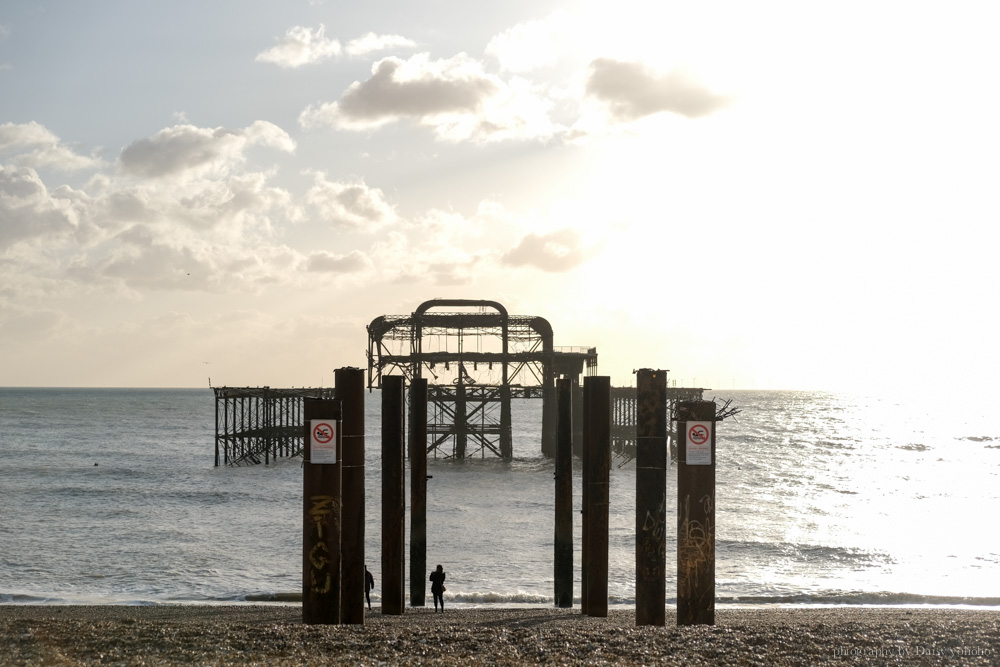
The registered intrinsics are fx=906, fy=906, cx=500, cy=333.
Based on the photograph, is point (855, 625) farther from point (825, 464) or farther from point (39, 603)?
point (825, 464)

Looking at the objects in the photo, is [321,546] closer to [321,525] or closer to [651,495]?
[321,525]

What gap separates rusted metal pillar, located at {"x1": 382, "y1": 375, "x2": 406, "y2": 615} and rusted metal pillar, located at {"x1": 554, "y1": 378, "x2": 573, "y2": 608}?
3.21 metres

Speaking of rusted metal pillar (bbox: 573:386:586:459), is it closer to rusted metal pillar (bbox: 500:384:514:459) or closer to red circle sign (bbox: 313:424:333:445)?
rusted metal pillar (bbox: 500:384:514:459)

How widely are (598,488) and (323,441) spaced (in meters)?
5.20

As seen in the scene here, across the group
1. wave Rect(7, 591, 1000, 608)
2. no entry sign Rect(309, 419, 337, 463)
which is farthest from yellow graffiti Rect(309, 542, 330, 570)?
wave Rect(7, 591, 1000, 608)

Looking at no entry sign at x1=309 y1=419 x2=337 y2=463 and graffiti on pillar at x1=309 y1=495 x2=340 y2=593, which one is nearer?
no entry sign at x1=309 y1=419 x2=337 y2=463

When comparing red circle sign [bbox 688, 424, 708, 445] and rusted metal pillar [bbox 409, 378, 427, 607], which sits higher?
red circle sign [bbox 688, 424, 708, 445]

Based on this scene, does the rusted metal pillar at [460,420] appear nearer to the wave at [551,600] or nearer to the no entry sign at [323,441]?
the wave at [551,600]

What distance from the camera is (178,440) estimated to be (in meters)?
88.8

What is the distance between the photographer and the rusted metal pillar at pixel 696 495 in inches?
447

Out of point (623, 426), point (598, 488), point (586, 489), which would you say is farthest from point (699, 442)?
point (623, 426)

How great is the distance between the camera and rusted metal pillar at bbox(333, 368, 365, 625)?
11.4 metres

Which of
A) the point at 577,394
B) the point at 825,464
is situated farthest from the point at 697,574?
the point at 825,464

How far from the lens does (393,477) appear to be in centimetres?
1412
